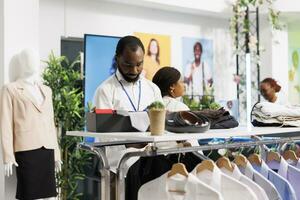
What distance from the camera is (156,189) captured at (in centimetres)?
187

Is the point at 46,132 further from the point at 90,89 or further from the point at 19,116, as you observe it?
the point at 90,89

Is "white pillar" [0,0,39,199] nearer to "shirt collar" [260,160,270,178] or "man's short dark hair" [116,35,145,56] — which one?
"man's short dark hair" [116,35,145,56]

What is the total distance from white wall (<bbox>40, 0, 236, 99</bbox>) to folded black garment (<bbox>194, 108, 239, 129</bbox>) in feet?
→ 11.1

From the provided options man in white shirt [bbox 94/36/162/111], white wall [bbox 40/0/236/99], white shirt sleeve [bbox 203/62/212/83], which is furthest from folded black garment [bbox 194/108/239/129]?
white shirt sleeve [bbox 203/62/212/83]

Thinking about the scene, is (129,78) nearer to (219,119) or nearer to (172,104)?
(172,104)

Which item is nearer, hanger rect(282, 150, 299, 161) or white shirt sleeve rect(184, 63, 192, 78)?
hanger rect(282, 150, 299, 161)

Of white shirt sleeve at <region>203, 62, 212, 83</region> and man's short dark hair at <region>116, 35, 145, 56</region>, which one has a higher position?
white shirt sleeve at <region>203, 62, 212, 83</region>

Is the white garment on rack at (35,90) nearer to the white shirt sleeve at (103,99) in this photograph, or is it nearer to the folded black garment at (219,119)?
the white shirt sleeve at (103,99)

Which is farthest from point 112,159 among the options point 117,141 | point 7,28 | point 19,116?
point 7,28

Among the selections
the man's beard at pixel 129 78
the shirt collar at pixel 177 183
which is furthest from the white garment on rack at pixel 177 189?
the man's beard at pixel 129 78

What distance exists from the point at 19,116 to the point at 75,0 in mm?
2146

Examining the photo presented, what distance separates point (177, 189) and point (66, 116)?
274 centimetres

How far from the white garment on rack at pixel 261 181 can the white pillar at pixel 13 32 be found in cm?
259

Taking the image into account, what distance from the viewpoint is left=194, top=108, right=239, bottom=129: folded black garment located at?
82.9 inches
